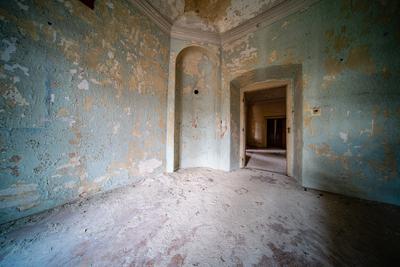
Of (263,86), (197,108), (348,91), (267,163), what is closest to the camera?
(348,91)

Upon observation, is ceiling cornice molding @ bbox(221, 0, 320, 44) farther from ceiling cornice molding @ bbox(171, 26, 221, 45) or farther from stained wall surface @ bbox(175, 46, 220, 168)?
stained wall surface @ bbox(175, 46, 220, 168)

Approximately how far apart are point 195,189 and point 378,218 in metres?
2.28

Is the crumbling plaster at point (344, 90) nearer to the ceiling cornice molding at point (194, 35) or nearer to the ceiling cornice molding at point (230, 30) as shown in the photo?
the ceiling cornice molding at point (230, 30)

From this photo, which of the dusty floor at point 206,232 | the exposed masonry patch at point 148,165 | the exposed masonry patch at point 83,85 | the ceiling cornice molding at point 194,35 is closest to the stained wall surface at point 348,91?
the dusty floor at point 206,232

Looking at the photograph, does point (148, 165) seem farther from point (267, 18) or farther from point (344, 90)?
point (267, 18)

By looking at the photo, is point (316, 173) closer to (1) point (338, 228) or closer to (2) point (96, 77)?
(1) point (338, 228)

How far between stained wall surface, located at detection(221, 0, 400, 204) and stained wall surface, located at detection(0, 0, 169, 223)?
2860mm

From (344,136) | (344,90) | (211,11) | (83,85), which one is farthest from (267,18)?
(83,85)

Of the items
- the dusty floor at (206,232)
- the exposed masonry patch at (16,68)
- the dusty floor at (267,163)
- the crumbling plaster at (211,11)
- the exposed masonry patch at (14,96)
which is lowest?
the dusty floor at (206,232)

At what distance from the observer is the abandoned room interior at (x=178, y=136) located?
1177 mm

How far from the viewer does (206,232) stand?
1293mm

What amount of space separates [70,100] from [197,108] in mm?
2445

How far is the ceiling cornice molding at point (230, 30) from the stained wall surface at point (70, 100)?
0.26m

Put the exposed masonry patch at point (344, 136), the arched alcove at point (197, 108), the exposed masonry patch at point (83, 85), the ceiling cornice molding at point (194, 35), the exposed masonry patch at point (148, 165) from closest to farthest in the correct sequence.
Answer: the exposed masonry patch at point (83, 85)
the exposed masonry patch at point (344, 136)
the exposed masonry patch at point (148, 165)
the ceiling cornice molding at point (194, 35)
the arched alcove at point (197, 108)
